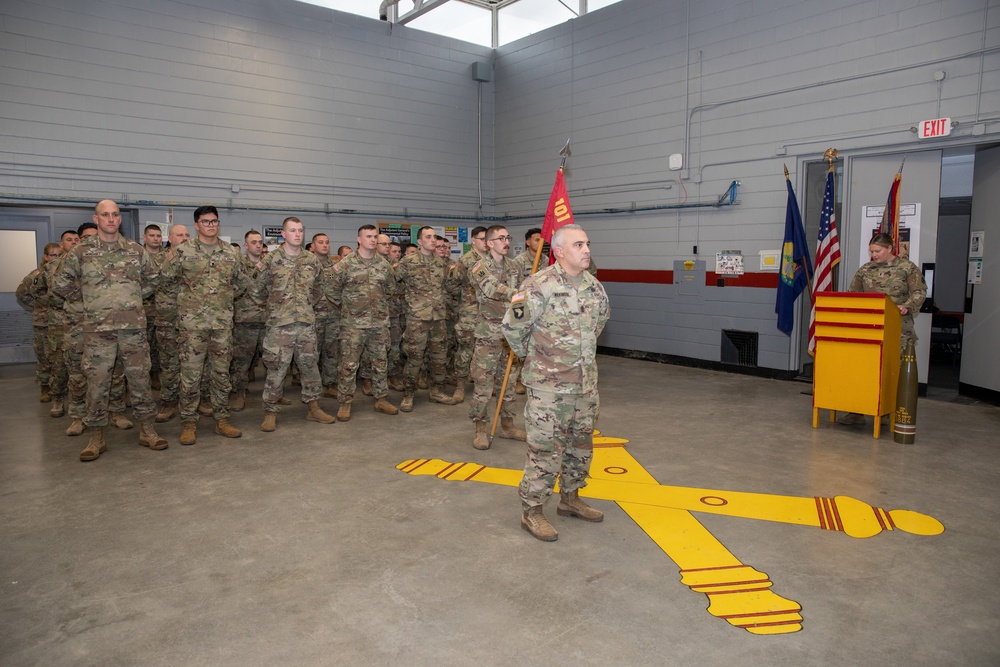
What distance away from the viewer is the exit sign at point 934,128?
21.5ft

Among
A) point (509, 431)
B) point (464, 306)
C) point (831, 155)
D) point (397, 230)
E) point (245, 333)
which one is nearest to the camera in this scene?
point (509, 431)

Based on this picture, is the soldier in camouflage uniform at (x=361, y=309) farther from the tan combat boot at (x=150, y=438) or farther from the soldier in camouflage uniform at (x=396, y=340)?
the tan combat boot at (x=150, y=438)

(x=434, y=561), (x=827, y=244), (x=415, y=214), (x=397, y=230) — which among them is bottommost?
(x=434, y=561)

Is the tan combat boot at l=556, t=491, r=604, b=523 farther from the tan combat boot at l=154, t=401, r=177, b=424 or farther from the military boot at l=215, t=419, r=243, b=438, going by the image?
the tan combat boot at l=154, t=401, r=177, b=424

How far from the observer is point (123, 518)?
146 inches

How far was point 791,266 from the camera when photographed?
7.72m

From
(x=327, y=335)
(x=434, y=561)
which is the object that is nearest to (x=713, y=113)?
(x=327, y=335)

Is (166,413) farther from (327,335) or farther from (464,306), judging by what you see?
(464,306)

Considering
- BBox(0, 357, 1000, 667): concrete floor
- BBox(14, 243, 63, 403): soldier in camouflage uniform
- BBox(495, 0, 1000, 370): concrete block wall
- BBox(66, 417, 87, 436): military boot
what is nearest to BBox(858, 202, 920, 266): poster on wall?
BBox(495, 0, 1000, 370): concrete block wall

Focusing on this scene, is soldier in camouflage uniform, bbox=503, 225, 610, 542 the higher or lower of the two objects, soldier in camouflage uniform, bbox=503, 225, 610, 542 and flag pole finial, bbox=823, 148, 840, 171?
the lower

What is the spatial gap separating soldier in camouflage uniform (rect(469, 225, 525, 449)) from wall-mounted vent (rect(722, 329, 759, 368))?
14.2 ft

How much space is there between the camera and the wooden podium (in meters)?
5.14

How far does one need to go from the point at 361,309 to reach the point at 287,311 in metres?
0.74

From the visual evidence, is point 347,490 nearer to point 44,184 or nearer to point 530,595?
point 530,595
